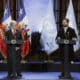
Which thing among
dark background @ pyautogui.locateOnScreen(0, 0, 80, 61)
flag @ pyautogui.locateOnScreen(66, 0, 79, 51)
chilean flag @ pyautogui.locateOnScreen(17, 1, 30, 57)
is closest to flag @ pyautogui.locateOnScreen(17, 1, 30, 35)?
chilean flag @ pyautogui.locateOnScreen(17, 1, 30, 57)

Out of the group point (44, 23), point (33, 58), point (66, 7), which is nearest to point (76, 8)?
point (66, 7)

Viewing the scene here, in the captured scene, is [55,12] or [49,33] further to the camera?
[55,12]

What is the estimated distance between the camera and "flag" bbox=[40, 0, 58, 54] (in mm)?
12742

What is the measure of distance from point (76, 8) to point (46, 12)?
1024 millimetres

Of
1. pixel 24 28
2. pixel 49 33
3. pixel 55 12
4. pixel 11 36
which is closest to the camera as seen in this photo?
pixel 11 36

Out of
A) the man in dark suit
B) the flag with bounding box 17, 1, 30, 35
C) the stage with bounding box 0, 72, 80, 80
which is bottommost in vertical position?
the stage with bounding box 0, 72, 80, 80

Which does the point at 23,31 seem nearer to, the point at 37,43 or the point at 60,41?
the point at 37,43

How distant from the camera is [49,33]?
12.7 meters

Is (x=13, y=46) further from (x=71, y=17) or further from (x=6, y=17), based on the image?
(x=71, y=17)

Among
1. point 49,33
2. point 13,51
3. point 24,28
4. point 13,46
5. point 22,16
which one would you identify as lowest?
point 13,51

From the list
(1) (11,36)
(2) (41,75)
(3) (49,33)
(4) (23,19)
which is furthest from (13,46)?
(3) (49,33)

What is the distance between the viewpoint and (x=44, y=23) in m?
12.8

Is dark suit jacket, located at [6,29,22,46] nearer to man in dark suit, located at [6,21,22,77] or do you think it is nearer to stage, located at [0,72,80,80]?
man in dark suit, located at [6,21,22,77]

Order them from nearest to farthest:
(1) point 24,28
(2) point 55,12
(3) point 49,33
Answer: (1) point 24,28
(3) point 49,33
(2) point 55,12
